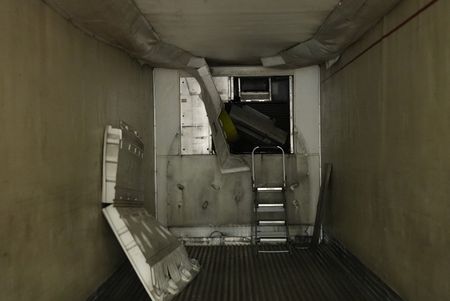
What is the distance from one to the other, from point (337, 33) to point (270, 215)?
2.37m

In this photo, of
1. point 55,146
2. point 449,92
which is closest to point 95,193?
point 55,146

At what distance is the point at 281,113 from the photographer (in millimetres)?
5125

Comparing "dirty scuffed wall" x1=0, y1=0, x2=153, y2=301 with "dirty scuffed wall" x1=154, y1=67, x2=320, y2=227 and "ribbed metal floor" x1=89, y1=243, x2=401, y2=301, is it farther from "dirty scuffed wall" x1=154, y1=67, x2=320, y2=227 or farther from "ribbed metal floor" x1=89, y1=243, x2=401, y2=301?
"dirty scuffed wall" x1=154, y1=67, x2=320, y2=227

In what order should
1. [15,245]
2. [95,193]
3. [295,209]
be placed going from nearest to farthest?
[15,245], [95,193], [295,209]

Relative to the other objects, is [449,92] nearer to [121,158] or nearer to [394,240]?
[394,240]

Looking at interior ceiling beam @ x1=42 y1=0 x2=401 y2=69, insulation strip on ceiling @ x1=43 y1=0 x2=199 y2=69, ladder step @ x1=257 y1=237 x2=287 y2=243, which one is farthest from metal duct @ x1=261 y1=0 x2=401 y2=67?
ladder step @ x1=257 y1=237 x2=287 y2=243

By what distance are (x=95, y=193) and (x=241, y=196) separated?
2308 mm

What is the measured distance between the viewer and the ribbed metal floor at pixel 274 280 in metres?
3.10

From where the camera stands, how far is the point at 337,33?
10.9 ft

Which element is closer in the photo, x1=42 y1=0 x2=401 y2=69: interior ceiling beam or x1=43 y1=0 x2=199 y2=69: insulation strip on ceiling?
x1=43 y1=0 x2=199 y2=69: insulation strip on ceiling

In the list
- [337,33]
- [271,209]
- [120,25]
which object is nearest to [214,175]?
[271,209]

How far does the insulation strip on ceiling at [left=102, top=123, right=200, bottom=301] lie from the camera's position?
2.96 metres

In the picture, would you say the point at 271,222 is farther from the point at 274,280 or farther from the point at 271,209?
the point at 274,280

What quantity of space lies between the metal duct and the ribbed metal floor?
187 centimetres
